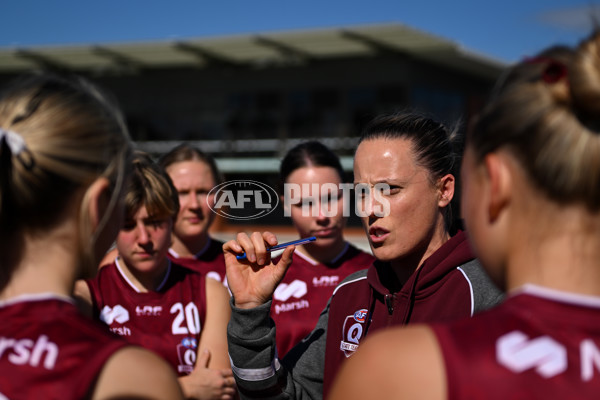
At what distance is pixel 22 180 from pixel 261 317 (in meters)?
0.99

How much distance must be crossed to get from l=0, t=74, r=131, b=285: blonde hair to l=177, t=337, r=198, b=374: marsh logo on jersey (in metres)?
1.53

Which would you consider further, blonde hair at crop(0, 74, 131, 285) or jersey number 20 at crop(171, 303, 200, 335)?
jersey number 20 at crop(171, 303, 200, 335)

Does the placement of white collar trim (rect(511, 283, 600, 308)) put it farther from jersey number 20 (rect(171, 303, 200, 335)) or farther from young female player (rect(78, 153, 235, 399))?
jersey number 20 (rect(171, 303, 200, 335))

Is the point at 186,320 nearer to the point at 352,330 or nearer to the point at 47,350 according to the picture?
the point at 352,330

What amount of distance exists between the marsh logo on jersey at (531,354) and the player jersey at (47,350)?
29.6 inches

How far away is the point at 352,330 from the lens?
91.3 inches

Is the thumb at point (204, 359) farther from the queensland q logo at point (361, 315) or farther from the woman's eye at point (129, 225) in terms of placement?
the queensland q logo at point (361, 315)

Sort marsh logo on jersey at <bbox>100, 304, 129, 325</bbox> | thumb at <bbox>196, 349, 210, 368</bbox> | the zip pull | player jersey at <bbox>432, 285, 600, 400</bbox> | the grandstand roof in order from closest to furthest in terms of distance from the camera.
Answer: player jersey at <bbox>432, 285, 600, 400</bbox> → the zip pull → thumb at <bbox>196, 349, 210, 368</bbox> → marsh logo on jersey at <bbox>100, 304, 129, 325</bbox> → the grandstand roof

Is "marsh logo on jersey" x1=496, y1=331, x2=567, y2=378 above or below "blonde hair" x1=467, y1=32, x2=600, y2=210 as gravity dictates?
below

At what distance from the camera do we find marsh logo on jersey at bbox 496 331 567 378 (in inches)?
44.8

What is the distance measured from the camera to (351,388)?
47.8 inches

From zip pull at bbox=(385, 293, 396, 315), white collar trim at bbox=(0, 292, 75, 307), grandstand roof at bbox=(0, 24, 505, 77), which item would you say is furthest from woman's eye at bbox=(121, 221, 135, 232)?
grandstand roof at bbox=(0, 24, 505, 77)

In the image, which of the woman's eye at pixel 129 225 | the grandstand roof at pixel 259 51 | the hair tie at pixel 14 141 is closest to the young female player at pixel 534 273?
the hair tie at pixel 14 141

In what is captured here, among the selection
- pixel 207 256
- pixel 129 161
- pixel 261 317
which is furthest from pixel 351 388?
pixel 207 256
